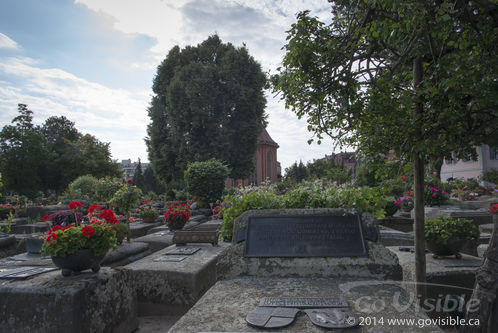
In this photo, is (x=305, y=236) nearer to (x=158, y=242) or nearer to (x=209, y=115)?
(x=158, y=242)

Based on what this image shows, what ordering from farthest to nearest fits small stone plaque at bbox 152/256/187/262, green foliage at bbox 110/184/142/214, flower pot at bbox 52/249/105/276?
green foliage at bbox 110/184/142/214, small stone plaque at bbox 152/256/187/262, flower pot at bbox 52/249/105/276

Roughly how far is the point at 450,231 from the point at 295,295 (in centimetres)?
279

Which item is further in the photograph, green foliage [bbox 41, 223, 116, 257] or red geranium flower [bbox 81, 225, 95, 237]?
red geranium flower [bbox 81, 225, 95, 237]

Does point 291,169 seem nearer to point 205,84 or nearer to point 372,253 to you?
point 205,84

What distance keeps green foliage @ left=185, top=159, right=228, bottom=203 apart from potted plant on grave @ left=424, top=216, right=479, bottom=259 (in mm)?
12597

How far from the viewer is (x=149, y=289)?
4.37 m

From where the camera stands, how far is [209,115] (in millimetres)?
25547

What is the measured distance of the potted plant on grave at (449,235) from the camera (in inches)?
164

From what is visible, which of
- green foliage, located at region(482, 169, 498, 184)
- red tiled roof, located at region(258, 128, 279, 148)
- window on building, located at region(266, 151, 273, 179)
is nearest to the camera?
green foliage, located at region(482, 169, 498, 184)

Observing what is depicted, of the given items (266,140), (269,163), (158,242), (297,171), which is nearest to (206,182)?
(158,242)

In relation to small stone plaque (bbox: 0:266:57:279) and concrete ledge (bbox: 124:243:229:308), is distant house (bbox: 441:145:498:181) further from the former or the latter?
small stone plaque (bbox: 0:266:57:279)

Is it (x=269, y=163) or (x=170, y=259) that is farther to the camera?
(x=269, y=163)

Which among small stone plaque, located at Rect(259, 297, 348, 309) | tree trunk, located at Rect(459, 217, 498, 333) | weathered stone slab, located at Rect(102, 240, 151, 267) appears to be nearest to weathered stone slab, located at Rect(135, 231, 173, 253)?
weathered stone slab, located at Rect(102, 240, 151, 267)

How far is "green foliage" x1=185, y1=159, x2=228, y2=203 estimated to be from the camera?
16.2 m
